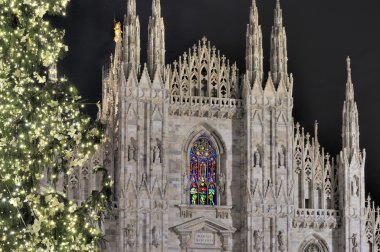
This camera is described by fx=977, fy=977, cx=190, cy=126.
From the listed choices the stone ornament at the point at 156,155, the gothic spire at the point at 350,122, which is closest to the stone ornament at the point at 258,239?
the stone ornament at the point at 156,155

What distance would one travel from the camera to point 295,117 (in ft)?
154

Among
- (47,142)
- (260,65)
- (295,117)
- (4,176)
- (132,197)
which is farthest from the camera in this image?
(295,117)

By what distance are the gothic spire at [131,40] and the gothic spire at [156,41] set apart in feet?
1.72

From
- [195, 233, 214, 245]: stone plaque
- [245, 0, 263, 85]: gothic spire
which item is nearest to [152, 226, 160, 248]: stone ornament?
[195, 233, 214, 245]: stone plaque

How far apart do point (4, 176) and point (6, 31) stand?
2.82m

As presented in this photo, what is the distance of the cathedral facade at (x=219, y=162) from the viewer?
40.0 meters

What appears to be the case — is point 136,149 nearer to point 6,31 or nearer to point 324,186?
point 324,186

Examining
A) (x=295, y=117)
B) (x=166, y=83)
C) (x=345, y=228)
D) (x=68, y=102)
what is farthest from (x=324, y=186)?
(x=68, y=102)

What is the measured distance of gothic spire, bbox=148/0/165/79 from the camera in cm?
4116

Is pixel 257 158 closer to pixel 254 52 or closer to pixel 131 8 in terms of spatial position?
pixel 254 52

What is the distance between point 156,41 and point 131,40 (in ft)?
3.64

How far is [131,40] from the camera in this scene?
40875 millimetres

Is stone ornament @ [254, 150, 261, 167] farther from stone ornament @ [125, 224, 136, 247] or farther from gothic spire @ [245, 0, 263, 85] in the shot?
stone ornament @ [125, 224, 136, 247]

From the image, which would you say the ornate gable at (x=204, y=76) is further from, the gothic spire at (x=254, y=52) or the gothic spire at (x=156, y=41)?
the gothic spire at (x=156, y=41)
